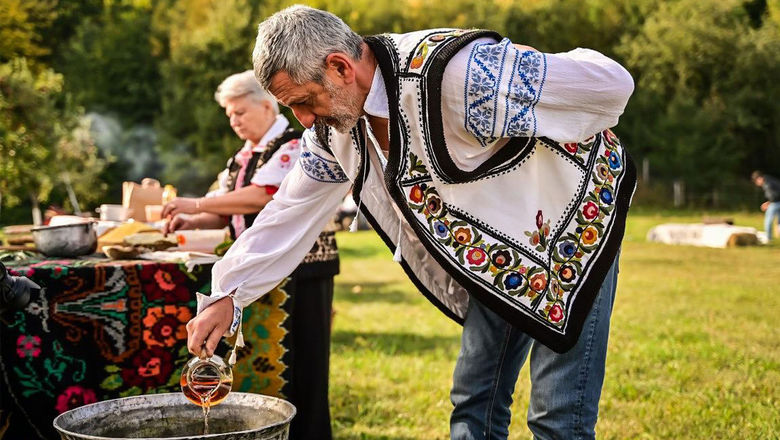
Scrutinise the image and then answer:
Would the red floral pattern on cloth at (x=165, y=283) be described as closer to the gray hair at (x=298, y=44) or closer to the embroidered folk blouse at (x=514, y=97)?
the embroidered folk blouse at (x=514, y=97)

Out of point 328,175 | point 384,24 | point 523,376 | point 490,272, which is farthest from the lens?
point 384,24

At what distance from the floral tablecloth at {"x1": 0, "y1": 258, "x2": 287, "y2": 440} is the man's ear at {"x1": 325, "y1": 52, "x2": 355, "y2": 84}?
1508 mm

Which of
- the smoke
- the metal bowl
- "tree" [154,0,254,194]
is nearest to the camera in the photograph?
the metal bowl

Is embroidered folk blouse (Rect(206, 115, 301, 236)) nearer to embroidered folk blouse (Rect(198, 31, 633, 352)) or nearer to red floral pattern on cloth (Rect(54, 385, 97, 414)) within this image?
red floral pattern on cloth (Rect(54, 385, 97, 414))

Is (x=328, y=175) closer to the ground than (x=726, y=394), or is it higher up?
higher up

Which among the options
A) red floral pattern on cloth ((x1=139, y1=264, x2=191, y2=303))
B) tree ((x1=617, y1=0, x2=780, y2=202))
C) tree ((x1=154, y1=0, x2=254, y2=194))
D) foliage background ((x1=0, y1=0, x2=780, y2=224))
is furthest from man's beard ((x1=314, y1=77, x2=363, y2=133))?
tree ((x1=617, y1=0, x2=780, y2=202))

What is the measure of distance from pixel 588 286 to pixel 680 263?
1035 cm

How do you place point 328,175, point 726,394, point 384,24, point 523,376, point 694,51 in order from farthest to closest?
point 384,24 → point 694,51 → point 523,376 → point 726,394 → point 328,175

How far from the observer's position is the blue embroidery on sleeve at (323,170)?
2453 mm

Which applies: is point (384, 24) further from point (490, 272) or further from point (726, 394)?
point (490, 272)

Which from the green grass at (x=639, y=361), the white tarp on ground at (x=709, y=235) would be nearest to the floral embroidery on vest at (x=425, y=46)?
the green grass at (x=639, y=361)

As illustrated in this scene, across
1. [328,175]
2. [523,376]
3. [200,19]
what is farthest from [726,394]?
[200,19]

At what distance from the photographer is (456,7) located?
Answer: 33562 mm

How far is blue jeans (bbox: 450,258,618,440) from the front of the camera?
221 centimetres
